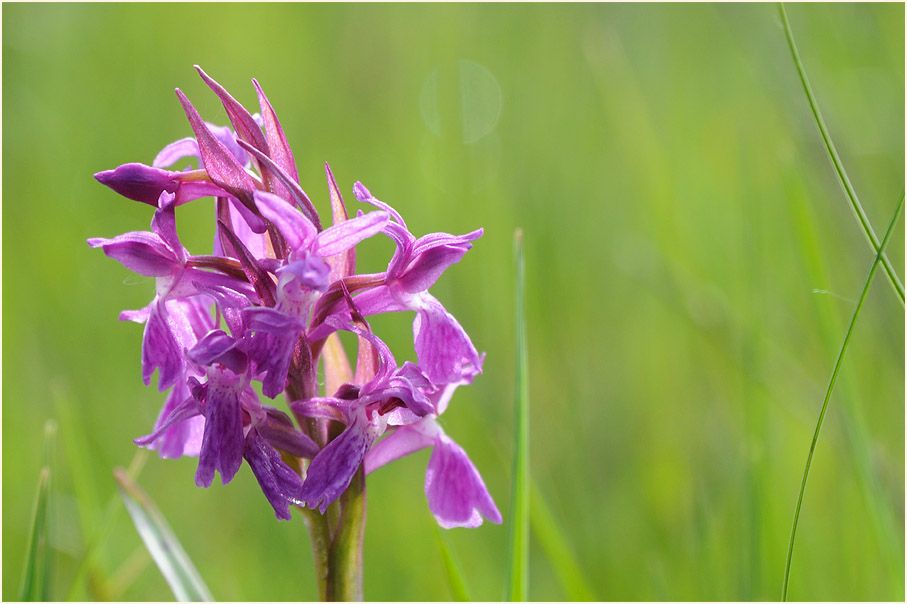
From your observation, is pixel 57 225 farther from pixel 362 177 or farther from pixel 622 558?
pixel 622 558

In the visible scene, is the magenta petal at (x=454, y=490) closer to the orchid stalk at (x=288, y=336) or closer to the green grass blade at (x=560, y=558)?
the orchid stalk at (x=288, y=336)

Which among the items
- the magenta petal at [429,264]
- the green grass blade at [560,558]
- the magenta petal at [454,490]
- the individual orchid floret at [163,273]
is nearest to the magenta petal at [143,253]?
the individual orchid floret at [163,273]

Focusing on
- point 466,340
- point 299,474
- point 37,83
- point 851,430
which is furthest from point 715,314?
point 37,83

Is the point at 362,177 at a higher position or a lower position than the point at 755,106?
lower

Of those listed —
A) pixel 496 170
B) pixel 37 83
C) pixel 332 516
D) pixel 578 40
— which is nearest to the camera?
pixel 332 516

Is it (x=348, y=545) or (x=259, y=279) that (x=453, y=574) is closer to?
(x=348, y=545)

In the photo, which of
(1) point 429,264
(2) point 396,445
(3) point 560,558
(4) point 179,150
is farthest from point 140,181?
(3) point 560,558
